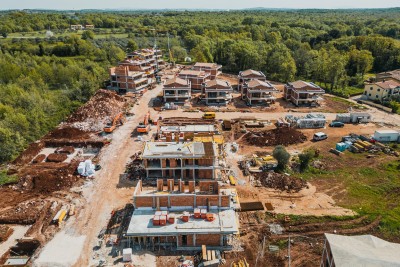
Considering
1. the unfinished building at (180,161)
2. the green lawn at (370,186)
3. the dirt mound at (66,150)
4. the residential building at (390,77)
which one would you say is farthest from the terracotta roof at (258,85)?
the dirt mound at (66,150)

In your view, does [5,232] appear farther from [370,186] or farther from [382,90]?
[382,90]

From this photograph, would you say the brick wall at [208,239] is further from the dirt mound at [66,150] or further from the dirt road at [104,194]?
the dirt mound at [66,150]

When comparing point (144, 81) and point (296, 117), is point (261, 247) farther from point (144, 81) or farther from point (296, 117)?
point (144, 81)

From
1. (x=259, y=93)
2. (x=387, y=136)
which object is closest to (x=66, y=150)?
(x=259, y=93)

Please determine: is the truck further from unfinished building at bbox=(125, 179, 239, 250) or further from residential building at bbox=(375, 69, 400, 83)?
residential building at bbox=(375, 69, 400, 83)

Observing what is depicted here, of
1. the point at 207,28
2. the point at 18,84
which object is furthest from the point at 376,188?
the point at 207,28
